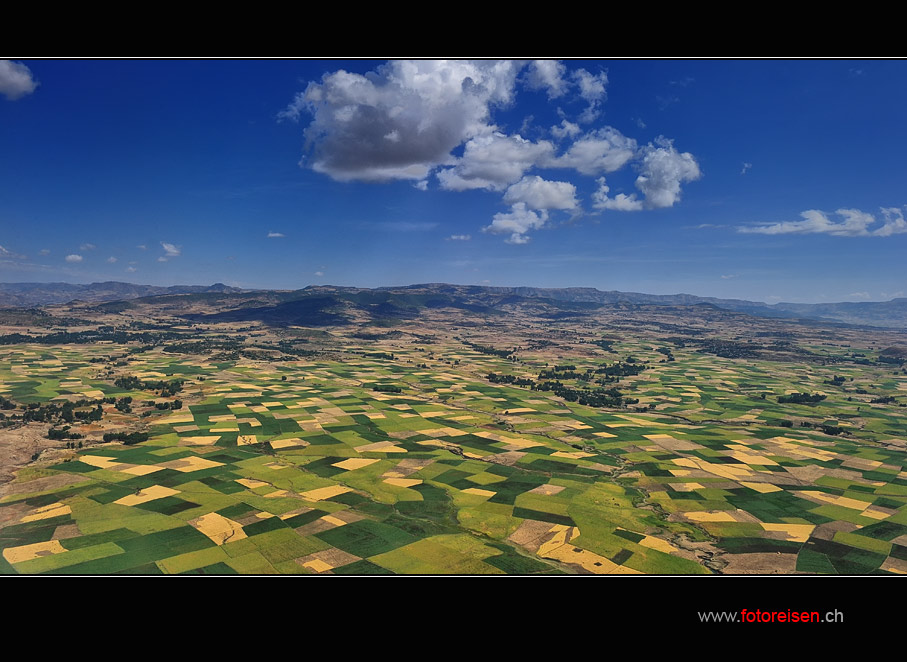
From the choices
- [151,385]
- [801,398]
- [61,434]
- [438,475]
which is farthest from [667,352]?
[61,434]

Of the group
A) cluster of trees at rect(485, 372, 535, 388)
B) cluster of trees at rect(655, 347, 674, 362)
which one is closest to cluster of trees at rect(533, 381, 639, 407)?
cluster of trees at rect(485, 372, 535, 388)

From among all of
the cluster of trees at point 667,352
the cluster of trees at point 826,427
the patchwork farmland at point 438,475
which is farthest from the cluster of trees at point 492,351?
the cluster of trees at point 826,427

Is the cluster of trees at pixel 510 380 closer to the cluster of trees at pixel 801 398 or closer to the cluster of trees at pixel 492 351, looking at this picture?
the cluster of trees at pixel 492 351

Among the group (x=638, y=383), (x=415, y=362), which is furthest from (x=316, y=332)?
(x=638, y=383)

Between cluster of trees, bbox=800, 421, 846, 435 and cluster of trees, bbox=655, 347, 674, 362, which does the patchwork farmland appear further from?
cluster of trees, bbox=655, 347, 674, 362

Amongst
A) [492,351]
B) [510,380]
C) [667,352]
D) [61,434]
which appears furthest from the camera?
[667,352]

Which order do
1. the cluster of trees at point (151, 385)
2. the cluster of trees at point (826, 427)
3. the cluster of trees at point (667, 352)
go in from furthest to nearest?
the cluster of trees at point (667, 352) < the cluster of trees at point (151, 385) < the cluster of trees at point (826, 427)

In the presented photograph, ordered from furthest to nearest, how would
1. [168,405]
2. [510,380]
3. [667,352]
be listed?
1. [667,352]
2. [510,380]
3. [168,405]

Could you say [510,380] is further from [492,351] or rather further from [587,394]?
[492,351]

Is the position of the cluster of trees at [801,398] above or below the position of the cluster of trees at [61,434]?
below
